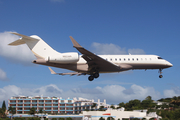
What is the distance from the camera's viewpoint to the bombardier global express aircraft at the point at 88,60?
A: 26.1 metres

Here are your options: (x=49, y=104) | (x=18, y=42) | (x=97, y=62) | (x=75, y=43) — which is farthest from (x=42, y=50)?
(x=49, y=104)

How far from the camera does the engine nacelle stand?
84.2ft

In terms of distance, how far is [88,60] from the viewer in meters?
26.9

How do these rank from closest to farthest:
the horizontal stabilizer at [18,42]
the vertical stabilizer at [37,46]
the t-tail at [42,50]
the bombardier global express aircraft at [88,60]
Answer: the t-tail at [42,50], the bombardier global express aircraft at [88,60], the horizontal stabilizer at [18,42], the vertical stabilizer at [37,46]

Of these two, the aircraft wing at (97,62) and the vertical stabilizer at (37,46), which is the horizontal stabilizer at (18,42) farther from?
the aircraft wing at (97,62)

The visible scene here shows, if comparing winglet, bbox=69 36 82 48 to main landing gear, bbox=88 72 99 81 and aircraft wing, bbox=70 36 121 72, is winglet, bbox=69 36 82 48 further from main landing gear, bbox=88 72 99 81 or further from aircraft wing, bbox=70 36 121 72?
main landing gear, bbox=88 72 99 81

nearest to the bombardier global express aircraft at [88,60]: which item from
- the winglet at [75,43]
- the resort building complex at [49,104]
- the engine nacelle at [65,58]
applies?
the engine nacelle at [65,58]

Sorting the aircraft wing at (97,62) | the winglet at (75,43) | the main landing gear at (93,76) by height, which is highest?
the winglet at (75,43)

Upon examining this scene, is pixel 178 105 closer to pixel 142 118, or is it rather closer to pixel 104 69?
pixel 142 118

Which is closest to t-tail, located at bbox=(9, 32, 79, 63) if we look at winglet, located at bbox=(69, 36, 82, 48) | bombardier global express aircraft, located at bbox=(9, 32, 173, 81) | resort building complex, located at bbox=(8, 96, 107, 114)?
bombardier global express aircraft, located at bbox=(9, 32, 173, 81)

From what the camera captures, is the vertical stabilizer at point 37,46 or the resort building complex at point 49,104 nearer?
the vertical stabilizer at point 37,46

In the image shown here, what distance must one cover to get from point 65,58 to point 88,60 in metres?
2.85

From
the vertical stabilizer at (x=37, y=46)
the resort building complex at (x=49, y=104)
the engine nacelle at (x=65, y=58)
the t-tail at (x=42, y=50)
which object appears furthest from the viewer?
the resort building complex at (x=49, y=104)

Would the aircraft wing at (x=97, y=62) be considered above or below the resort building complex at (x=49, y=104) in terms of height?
above
